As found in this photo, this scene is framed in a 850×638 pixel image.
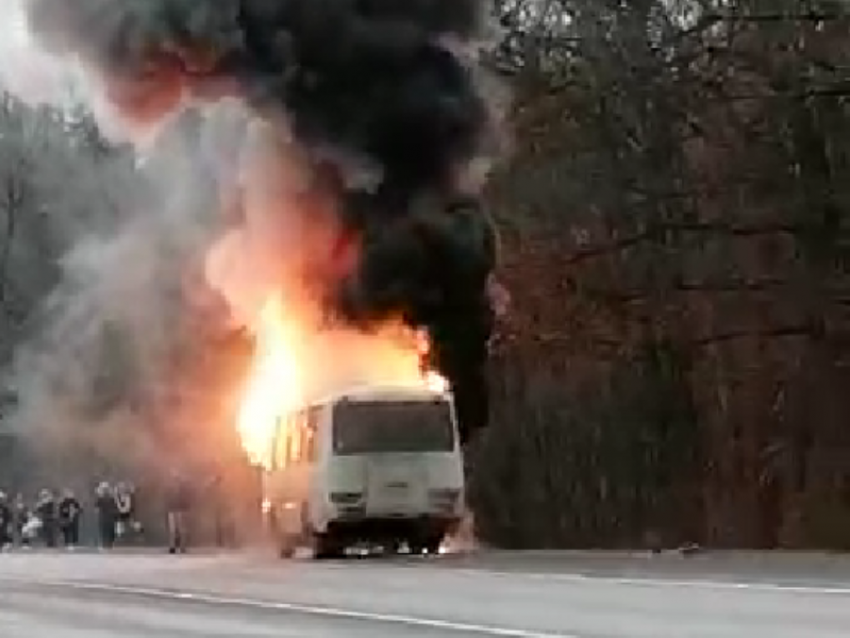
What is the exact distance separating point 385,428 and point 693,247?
30.3ft

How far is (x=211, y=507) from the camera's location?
58.2m

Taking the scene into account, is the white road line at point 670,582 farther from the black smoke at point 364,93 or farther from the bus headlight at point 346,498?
the black smoke at point 364,93

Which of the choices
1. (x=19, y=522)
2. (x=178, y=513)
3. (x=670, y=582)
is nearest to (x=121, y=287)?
(x=19, y=522)

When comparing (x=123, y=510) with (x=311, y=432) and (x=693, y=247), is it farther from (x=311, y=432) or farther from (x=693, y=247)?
(x=311, y=432)

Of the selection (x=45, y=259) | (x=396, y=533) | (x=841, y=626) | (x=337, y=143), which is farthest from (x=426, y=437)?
(x=45, y=259)

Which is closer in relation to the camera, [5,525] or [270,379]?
[270,379]

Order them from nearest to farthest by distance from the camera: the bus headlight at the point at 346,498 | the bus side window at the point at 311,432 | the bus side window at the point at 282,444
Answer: the bus headlight at the point at 346,498 → the bus side window at the point at 311,432 → the bus side window at the point at 282,444

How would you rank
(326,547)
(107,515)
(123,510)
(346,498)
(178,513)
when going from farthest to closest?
(107,515), (123,510), (178,513), (326,547), (346,498)

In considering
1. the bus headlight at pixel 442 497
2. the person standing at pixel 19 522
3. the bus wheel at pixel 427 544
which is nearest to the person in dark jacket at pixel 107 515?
the person standing at pixel 19 522

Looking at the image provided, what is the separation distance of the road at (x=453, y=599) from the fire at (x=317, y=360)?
6181 mm

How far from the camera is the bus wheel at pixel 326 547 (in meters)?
38.2

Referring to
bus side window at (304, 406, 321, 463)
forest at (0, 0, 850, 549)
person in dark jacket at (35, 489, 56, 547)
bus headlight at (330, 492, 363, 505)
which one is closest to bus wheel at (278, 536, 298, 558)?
bus side window at (304, 406, 321, 463)

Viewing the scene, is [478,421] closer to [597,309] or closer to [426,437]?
[597,309]

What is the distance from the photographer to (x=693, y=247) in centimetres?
4462
